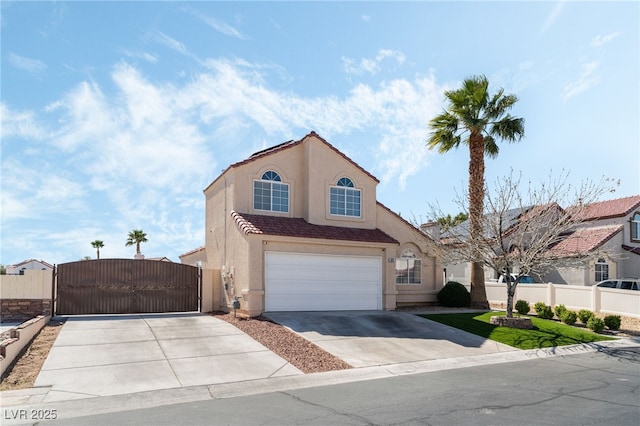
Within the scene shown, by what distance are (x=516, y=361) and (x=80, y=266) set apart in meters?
15.4

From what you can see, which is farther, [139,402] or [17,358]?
[17,358]

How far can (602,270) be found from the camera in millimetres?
29219

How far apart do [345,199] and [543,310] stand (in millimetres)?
9671

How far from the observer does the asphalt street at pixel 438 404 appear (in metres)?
7.54

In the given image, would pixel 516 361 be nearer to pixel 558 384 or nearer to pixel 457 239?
pixel 558 384

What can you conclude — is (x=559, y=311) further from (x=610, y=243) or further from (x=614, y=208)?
(x=614, y=208)


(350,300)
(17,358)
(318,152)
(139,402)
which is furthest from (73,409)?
(318,152)

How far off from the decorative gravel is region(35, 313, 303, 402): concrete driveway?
0.91 feet

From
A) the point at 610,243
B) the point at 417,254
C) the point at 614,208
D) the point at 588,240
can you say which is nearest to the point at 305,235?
the point at 417,254

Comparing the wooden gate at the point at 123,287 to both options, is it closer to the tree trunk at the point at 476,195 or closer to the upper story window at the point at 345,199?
the upper story window at the point at 345,199

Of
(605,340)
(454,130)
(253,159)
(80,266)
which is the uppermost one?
(454,130)

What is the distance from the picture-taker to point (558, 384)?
10.2 m

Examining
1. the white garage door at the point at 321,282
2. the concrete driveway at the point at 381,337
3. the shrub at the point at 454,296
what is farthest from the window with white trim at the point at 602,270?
the concrete driveway at the point at 381,337

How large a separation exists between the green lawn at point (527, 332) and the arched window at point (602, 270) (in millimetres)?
12033
